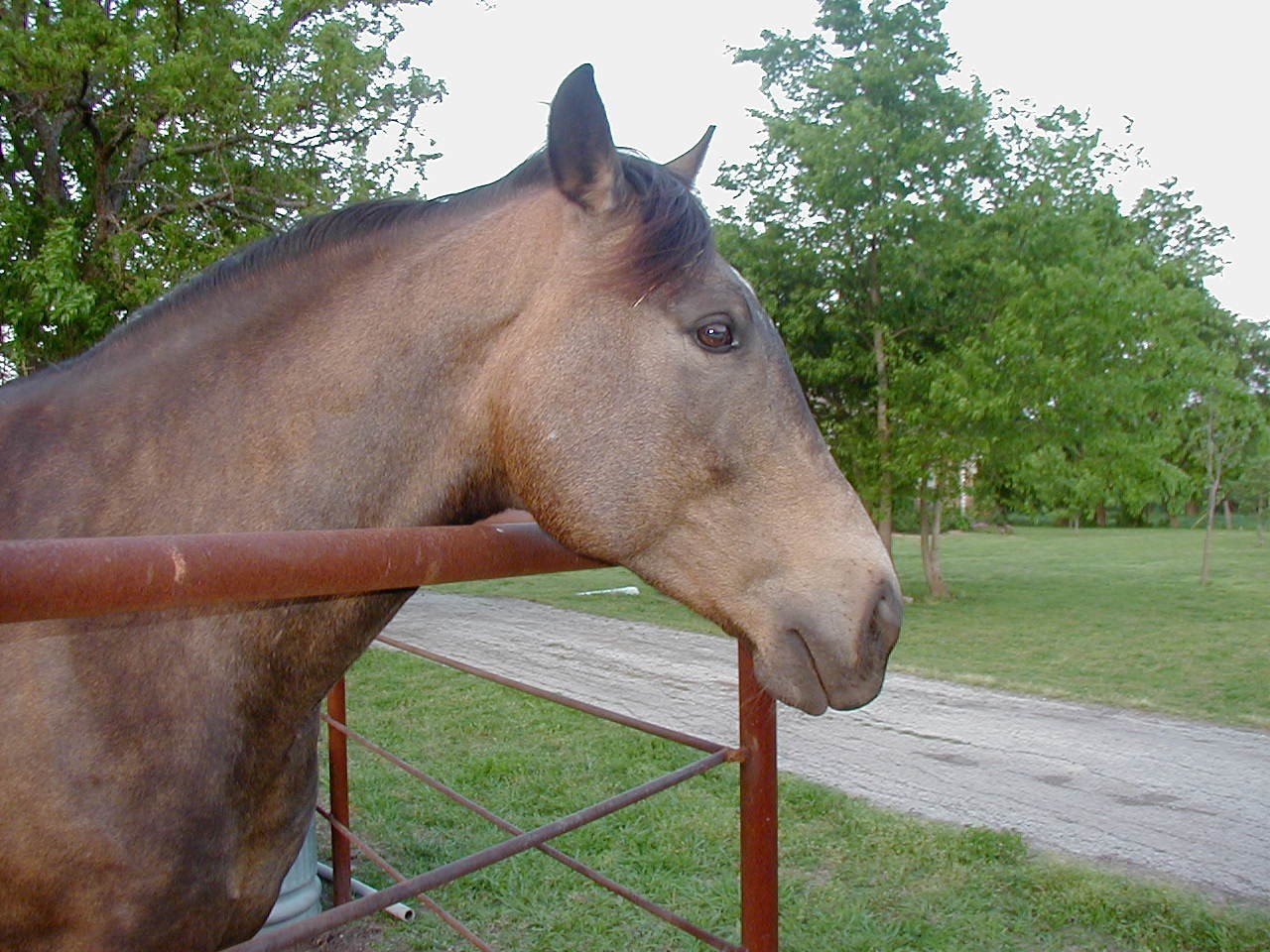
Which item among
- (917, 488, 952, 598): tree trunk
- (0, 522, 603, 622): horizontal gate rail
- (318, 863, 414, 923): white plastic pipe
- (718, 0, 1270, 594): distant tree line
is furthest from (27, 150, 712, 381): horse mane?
(917, 488, 952, 598): tree trunk

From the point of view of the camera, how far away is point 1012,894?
373cm

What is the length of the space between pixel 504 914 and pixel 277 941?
2.48 meters

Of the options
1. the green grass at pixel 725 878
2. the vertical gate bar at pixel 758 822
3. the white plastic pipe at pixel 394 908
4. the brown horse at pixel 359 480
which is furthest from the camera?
the white plastic pipe at pixel 394 908

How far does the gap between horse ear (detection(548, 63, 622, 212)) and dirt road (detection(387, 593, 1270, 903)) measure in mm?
3992

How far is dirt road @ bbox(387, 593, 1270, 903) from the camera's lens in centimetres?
434

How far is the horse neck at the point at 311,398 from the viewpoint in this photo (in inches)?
60.4

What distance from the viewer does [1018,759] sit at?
561 centimetres

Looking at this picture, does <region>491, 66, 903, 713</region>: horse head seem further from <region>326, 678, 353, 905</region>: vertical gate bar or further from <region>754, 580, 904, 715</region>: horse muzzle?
<region>326, 678, 353, 905</region>: vertical gate bar

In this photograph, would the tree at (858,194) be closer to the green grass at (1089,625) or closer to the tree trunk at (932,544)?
the tree trunk at (932,544)

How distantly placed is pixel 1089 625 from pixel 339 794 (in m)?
10.4

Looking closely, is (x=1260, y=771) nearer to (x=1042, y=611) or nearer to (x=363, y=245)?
(x=363, y=245)

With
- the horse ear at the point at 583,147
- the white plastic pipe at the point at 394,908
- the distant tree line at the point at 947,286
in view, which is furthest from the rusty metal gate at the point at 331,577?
the distant tree line at the point at 947,286

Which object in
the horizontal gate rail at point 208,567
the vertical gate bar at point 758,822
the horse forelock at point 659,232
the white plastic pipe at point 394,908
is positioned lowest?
the white plastic pipe at point 394,908

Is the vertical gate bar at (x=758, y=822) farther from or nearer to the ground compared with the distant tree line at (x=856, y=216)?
nearer to the ground
